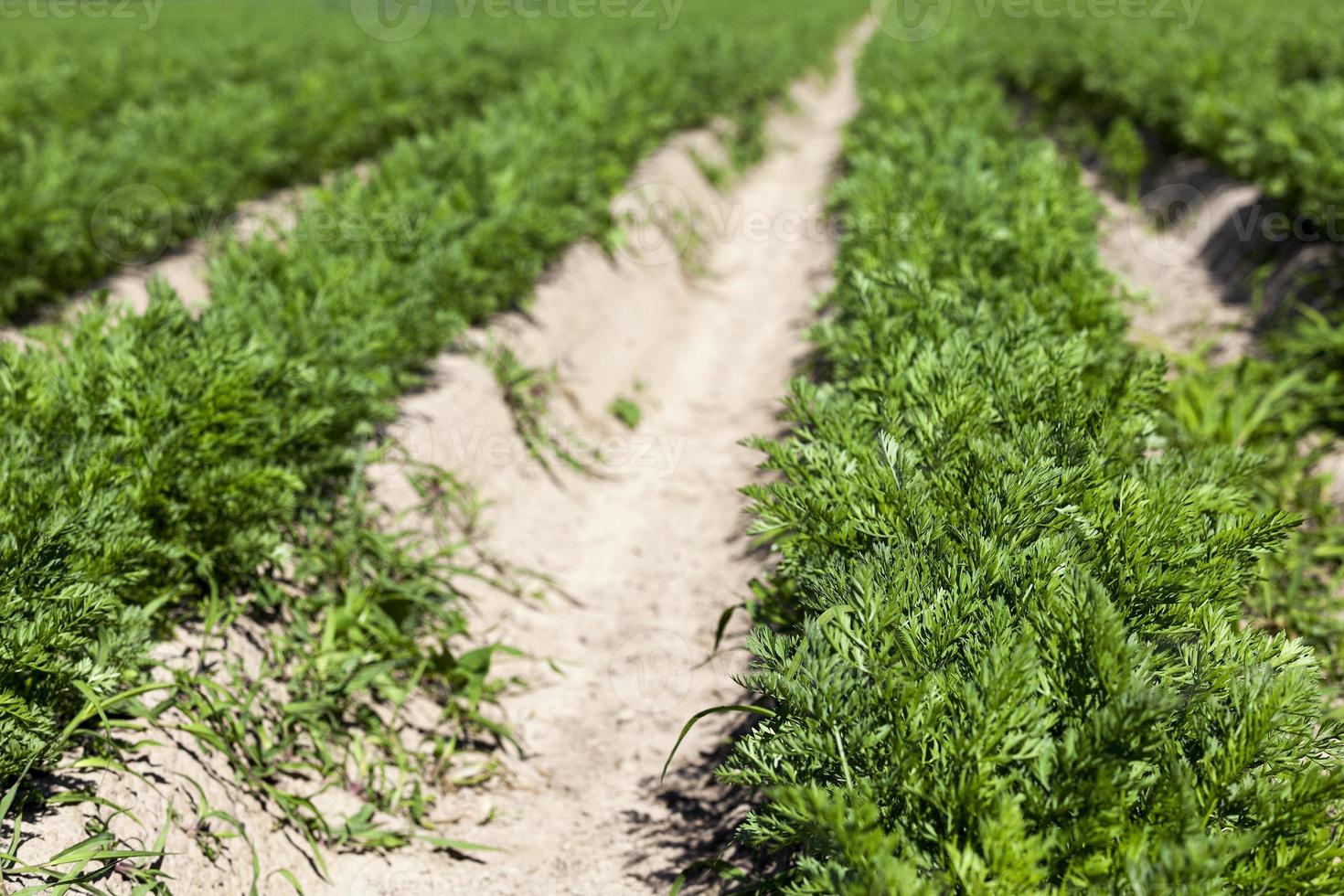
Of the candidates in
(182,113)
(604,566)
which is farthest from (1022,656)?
(182,113)

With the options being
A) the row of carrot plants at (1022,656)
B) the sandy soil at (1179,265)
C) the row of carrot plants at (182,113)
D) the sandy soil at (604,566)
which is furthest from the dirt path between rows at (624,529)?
the row of carrot plants at (182,113)

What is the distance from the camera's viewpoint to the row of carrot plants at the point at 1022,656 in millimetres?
2289

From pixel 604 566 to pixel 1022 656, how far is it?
3.96 m

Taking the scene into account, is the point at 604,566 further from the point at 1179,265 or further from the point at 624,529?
the point at 1179,265

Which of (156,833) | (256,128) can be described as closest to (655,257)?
(256,128)

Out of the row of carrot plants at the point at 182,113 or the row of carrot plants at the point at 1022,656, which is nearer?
the row of carrot plants at the point at 1022,656

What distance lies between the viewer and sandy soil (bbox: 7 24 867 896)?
373cm

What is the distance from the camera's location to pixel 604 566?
6.18 meters

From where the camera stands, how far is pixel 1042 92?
49.6 ft

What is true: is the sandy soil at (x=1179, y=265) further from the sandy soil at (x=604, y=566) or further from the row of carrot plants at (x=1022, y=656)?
the row of carrot plants at (x=1022, y=656)

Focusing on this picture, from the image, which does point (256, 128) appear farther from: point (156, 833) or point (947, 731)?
point (947, 731)

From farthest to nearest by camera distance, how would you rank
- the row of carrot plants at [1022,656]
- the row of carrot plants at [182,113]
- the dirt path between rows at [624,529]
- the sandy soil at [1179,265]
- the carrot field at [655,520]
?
1. the sandy soil at [1179,265]
2. the row of carrot plants at [182,113]
3. the dirt path between rows at [624,529]
4. the carrot field at [655,520]
5. the row of carrot plants at [1022,656]

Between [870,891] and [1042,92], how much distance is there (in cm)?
1558

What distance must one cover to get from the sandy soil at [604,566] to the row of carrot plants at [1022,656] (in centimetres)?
109
